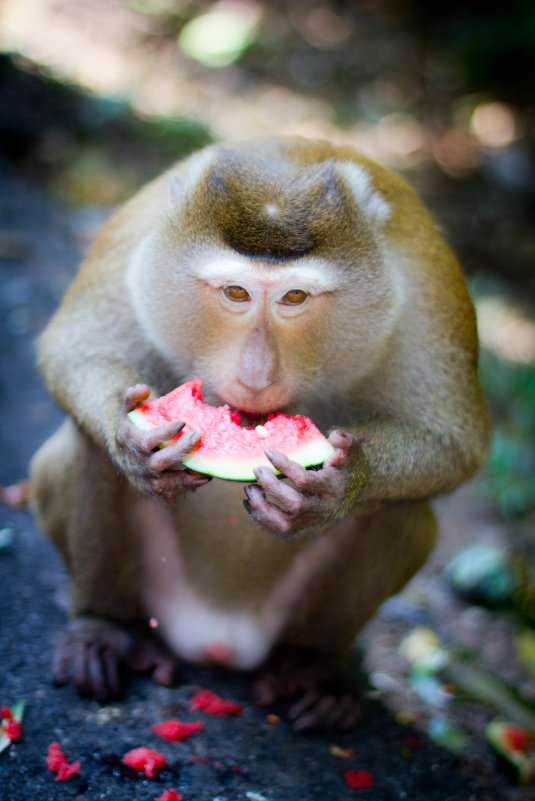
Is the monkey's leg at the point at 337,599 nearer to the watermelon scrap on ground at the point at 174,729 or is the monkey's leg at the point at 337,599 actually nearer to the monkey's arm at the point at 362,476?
the monkey's arm at the point at 362,476

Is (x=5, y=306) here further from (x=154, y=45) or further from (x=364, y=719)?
(x=154, y=45)

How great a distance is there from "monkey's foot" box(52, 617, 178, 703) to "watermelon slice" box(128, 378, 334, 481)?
0.97 m

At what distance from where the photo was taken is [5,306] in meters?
5.53

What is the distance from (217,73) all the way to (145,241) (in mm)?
7948

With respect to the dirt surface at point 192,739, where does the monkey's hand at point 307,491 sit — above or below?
above

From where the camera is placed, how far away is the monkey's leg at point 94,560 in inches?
104

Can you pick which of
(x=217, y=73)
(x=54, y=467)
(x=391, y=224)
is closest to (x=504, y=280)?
(x=217, y=73)

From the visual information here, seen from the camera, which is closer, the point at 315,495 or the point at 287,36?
the point at 315,495

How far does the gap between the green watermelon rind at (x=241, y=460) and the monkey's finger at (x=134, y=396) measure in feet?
0.11

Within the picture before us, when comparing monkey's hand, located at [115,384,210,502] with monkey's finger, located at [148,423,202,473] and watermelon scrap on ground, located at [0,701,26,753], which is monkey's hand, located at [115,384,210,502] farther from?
watermelon scrap on ground, located at [0,701,26,753]

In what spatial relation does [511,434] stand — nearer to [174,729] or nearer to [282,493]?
[174,729]

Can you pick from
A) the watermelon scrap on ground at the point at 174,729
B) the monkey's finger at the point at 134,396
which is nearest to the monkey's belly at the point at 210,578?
the watermelon scrap on ground at the point at 174,729

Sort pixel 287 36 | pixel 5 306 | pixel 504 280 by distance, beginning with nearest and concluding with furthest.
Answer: pixel 5 306 < pixel 504 280 < pixel 287 36

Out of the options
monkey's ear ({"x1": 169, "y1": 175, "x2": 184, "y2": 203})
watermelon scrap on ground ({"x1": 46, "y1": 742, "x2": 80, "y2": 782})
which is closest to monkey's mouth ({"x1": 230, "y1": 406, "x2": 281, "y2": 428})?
monkey's ear ({"x1": 169, "y1": 175, "x2": 184, "y2": 203})
